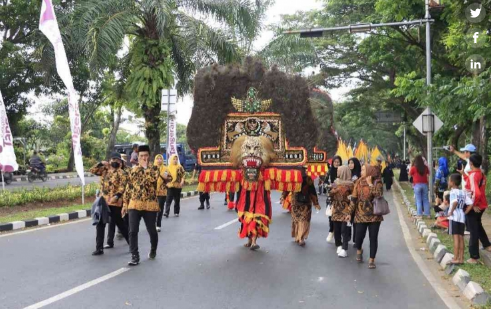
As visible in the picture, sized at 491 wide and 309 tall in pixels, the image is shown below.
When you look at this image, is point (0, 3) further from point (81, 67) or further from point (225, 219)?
point (225, 219)

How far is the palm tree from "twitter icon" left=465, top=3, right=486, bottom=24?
10.6 metres

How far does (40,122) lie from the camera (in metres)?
44.4

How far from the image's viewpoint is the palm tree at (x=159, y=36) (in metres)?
16.9

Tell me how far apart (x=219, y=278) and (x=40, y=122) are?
4170cm

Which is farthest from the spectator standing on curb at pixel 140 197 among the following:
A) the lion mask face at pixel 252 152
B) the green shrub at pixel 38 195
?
the green shrub at pixel 38 195

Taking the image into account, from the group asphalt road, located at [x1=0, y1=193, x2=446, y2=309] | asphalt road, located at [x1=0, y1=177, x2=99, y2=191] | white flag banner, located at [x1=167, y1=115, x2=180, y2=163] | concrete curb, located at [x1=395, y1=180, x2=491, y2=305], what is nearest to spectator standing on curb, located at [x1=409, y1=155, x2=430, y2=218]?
concrete curb, located at [x1=395, y1=180, x2=491, y2=305]

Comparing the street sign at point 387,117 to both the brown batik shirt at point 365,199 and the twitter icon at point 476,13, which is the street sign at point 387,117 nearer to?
the twitter icon at point 476,13

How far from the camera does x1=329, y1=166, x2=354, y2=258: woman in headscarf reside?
8.38 metres

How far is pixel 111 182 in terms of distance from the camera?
27.7ft

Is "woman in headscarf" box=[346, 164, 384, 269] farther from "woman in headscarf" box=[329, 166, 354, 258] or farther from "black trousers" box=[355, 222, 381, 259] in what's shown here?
"woman in headscarf" box=[329, 166, 354, 258]

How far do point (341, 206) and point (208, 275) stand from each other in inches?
116

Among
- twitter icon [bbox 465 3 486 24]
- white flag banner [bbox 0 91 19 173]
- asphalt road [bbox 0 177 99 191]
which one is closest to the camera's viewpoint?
twitter icon [bbox 465 3 486 24]

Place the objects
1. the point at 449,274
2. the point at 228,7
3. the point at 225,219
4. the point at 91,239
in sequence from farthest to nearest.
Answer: the point at 228,7, the point at 225,219, the point at 91,239, the point at 449,274

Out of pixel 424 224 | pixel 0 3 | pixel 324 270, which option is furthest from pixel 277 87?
pixel 0 3
